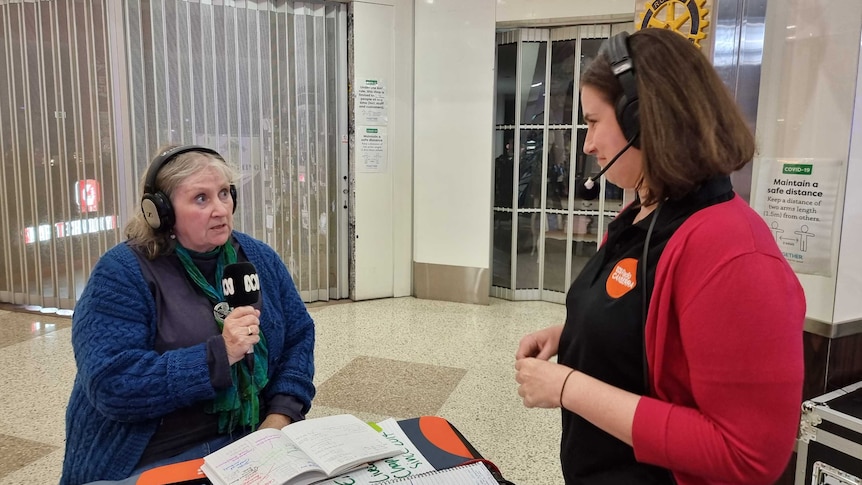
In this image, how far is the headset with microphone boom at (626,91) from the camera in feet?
3.22

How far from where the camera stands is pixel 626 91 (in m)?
0.99

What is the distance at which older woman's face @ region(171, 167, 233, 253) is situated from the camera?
5.53ft

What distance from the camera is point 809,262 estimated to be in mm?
1984

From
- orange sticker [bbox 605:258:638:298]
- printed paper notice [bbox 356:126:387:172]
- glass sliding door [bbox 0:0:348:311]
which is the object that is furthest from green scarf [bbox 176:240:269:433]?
printed paper notice [bbox 356:126:387:172]

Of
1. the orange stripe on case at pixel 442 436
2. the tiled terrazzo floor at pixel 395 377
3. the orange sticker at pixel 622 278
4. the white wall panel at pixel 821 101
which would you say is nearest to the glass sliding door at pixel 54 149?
the tiled terrazzo floor at pixel 395 377

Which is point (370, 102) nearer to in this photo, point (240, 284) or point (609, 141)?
point (240, 284)

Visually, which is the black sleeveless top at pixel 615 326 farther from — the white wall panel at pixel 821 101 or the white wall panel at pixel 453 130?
the white wall panel at pixel 453 130

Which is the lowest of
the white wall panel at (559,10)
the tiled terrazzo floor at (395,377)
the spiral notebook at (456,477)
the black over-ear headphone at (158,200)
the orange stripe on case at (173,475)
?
the tiled terrazzo floor at (395,377)

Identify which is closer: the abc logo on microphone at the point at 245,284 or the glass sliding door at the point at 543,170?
the abc logo on microphone at the point at 245,284

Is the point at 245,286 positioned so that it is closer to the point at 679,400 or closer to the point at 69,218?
the point at 679,400

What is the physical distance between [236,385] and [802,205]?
1.96 meters

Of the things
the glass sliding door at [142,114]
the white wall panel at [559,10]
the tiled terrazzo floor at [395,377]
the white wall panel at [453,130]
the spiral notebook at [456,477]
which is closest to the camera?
the spiral notebook at [456,477]

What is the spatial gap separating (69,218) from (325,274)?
219 centimetres

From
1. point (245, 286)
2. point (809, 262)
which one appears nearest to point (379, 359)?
point (245, 286)
